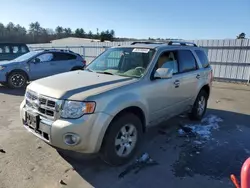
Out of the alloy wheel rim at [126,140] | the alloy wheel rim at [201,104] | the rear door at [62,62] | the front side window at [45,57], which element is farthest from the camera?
the rear door at [62,62]

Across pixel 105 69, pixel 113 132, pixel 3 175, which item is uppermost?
pixel 105 69

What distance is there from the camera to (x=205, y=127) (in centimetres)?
504

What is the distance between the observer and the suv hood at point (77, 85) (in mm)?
2906

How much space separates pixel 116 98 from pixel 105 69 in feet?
4.17

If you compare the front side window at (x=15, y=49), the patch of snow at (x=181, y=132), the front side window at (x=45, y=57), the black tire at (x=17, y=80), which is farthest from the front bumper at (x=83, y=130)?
the front side window at (x=15, y=49)

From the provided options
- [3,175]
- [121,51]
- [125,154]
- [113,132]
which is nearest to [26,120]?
[3,175]

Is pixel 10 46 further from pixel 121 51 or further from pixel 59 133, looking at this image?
pixel 59 133

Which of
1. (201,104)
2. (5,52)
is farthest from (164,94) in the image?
(5,52)

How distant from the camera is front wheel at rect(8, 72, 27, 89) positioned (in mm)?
9054

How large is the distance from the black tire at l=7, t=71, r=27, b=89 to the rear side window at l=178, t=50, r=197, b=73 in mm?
7296

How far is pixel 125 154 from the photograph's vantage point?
3.36 m

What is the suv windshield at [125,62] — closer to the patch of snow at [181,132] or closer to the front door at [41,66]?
the patch of snow at [181,132]

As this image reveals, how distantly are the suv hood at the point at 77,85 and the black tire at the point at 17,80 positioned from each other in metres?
6.43

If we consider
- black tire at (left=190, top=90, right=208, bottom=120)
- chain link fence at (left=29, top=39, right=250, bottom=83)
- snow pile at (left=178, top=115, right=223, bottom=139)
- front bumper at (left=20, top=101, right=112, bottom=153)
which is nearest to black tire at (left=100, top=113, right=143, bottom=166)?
front bumper at (left=20, top=101, right=112, bottom=153)
